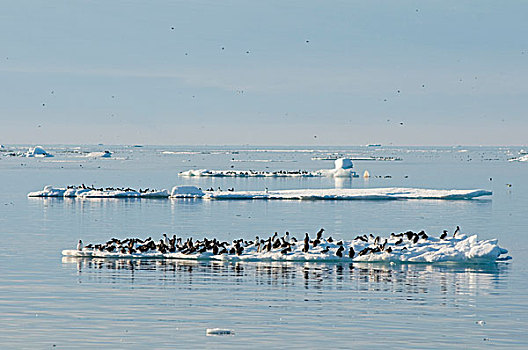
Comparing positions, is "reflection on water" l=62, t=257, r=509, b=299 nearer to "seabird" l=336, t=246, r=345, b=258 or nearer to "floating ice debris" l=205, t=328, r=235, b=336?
"seabird" l=336, t=246, r=345, b=258

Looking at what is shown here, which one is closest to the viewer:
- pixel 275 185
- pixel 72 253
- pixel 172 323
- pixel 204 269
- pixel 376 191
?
pixel 172 323

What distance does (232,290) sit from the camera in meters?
27.9

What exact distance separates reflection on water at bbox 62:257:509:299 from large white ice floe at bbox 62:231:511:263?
1.41 feet

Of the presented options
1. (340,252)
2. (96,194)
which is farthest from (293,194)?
(340,252)

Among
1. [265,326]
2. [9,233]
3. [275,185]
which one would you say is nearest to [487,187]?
[275,185]

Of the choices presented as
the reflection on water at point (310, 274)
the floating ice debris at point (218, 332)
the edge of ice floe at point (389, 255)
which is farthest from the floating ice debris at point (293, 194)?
the floating ice debris at point (218, 332)

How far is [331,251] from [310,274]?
3590mm

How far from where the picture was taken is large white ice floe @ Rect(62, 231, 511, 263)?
1332 inches

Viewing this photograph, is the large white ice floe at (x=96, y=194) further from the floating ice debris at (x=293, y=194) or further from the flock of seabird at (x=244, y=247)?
the flock of seabird at (x=244, y=247)

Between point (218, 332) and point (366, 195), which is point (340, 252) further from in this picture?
point (366, 195)

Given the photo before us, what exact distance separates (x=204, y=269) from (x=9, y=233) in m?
17.1

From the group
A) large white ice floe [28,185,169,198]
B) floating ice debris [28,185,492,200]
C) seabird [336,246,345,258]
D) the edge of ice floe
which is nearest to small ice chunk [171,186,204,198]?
floating ice debris [28,185,492,200]

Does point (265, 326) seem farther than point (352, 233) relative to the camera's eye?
No

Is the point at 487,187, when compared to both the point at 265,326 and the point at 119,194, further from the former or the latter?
the point at 265,326
